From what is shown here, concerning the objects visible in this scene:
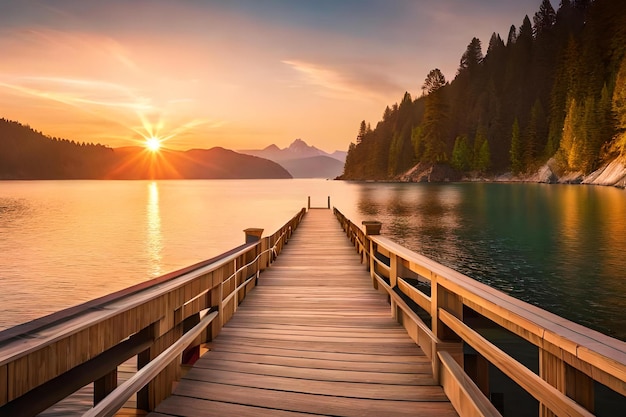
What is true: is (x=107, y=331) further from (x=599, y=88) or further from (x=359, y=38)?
(x=599, y=88)

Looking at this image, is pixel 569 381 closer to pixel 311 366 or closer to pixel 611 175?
pixel 311 366

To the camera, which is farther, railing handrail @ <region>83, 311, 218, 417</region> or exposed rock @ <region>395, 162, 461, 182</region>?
exposed rock @ <region>395, 162, 461, 182</region>

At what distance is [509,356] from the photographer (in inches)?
106

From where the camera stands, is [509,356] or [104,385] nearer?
[509,356]

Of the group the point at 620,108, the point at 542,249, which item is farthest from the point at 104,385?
the point at 620,108

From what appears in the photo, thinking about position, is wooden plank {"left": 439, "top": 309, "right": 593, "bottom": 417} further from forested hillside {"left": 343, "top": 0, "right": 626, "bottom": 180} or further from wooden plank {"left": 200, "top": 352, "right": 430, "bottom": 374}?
forested hillside {"left": 343, "top": 0, "right": 626, "bottom": 180}

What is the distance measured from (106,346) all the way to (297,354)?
287 centimetres

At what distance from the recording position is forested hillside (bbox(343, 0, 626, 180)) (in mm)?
83750

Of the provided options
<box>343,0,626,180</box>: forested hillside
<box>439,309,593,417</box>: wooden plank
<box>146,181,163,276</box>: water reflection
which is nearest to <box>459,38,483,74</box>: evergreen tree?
<box>343,0,626,180</box>: forested hillside

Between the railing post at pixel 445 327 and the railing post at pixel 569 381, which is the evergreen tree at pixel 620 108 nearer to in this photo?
the railing post at pixel 445 327

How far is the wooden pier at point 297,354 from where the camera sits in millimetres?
2150

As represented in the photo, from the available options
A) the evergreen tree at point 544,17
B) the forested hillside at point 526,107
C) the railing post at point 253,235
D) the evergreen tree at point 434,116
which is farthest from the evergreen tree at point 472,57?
the railing post at point 253,235

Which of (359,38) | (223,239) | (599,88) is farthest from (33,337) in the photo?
(599,88)

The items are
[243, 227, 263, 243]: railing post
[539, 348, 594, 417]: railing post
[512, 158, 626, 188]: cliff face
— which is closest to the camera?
[539, 348, 594, 417]: railing post
